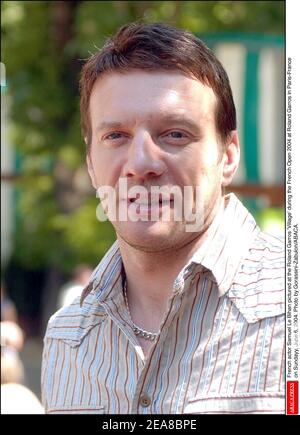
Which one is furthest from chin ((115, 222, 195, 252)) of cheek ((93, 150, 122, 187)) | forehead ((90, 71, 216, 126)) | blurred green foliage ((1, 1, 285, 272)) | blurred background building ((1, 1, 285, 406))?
blurred green foliage ((1, 1, 285, 272))

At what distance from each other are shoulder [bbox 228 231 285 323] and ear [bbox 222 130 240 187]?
0.45 ft

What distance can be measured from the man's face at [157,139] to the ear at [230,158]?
8cm

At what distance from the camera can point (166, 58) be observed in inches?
71.3

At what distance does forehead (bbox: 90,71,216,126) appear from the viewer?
179 cm

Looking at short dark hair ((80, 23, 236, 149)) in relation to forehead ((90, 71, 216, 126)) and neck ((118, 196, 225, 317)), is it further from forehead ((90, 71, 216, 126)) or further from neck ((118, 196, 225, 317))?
neck ((118, 196, 225, 317))

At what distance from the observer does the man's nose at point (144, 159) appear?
177 cm

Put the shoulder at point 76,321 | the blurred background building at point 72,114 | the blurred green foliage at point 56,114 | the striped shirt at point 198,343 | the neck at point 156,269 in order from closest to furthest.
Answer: the striped shirt at point 198,343, the neck at point 156,269, the shoulder at point 76,321, the blurred background building at point 72,114, the blurred green foliage at point 56,114

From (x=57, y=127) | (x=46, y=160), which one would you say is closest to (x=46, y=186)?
(x=46, y=160)

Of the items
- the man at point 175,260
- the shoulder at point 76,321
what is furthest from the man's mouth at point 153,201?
the shoulder at point 76,321

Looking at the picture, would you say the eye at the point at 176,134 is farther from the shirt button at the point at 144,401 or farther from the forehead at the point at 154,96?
the shirt button at the point at 144,401

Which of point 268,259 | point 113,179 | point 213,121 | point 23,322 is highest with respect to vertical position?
point 23,322

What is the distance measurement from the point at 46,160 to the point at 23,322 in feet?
14.1
